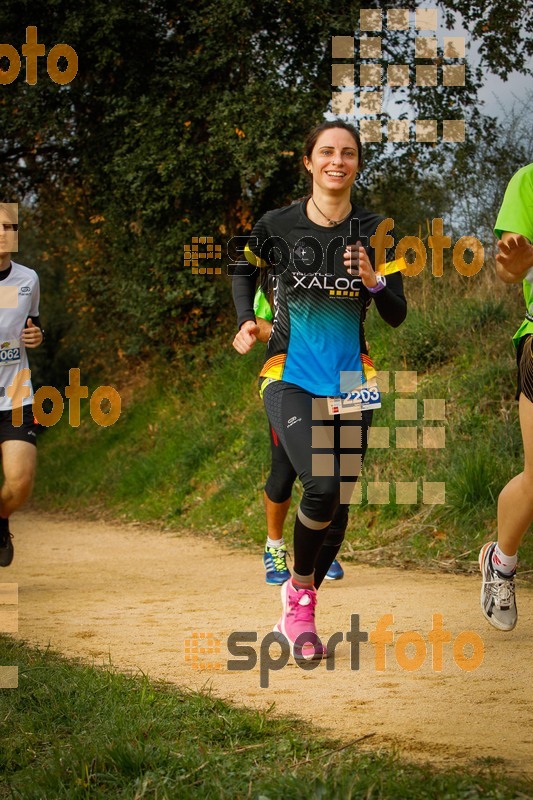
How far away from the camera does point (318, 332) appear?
4.69 metres

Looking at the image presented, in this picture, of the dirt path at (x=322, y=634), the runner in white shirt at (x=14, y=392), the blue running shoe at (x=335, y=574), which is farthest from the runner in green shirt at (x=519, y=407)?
the runner in white shirt at (x=14, y=392)

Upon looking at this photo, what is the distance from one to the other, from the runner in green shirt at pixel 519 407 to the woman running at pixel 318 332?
1.87 feet

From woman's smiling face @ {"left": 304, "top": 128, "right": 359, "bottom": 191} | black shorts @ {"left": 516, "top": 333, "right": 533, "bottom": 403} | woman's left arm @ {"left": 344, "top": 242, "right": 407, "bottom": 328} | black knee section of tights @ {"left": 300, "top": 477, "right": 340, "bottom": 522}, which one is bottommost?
black knee section of tights @ {"left": 300, "top": 477, "right": 340, "bottom": 522}

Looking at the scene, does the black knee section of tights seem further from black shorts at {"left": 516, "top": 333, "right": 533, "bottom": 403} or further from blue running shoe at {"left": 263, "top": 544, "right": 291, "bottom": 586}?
blue running shoe at {"left": 263, "top": 544, "right": 291, "bottom": 586}

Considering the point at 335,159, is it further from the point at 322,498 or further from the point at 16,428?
the point at 16,428

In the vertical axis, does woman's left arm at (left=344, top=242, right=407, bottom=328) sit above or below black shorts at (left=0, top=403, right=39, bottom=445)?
above

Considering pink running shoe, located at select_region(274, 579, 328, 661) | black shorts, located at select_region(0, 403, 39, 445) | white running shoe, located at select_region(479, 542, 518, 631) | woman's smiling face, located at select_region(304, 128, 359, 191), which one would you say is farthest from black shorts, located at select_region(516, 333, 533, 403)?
black shorts, located at select_region(0, 403, 39, 445)

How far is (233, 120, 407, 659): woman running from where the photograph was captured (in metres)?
4.48

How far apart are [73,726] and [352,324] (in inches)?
86.2

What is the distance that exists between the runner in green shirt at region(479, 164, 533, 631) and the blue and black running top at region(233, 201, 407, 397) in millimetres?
573

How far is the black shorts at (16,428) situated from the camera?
6309 mm

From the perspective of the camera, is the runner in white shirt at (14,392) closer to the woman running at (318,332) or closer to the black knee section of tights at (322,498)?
the woman running at (318,332)

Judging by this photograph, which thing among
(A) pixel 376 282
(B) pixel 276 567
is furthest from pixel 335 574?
(A) pixel 376 282

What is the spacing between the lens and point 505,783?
270cm
